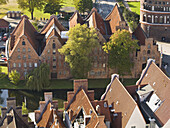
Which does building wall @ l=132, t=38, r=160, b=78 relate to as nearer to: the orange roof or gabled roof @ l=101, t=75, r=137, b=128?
gabled roof @ l=101, t=75, r=137, b=128

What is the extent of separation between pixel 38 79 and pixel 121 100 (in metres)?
33.9

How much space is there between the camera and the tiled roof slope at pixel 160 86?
83.9 m

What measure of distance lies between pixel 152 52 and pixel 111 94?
32.9 meters

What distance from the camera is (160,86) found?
90125 millimetres

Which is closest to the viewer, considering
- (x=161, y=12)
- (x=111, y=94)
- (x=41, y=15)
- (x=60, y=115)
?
(x=60, y=115)

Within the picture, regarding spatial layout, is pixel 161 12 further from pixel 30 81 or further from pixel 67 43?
pixel 30 81

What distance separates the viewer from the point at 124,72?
121 m

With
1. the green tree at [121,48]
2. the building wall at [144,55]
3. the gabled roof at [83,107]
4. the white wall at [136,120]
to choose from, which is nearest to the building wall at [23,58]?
the green tree at [121,48]

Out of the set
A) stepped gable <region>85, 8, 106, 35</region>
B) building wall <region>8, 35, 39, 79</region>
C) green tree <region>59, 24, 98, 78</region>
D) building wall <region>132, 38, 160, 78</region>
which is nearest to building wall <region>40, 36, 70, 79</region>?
building wall <region>8, 35, 39, 79</region>

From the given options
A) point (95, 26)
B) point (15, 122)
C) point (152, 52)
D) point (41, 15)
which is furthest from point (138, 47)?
point (41, 15)

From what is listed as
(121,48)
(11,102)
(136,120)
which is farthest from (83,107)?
(121,48)

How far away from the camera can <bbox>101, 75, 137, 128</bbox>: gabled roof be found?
273 feet

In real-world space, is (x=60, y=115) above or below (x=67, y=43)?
below

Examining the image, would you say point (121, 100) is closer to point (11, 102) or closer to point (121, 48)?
point (11, 102)
